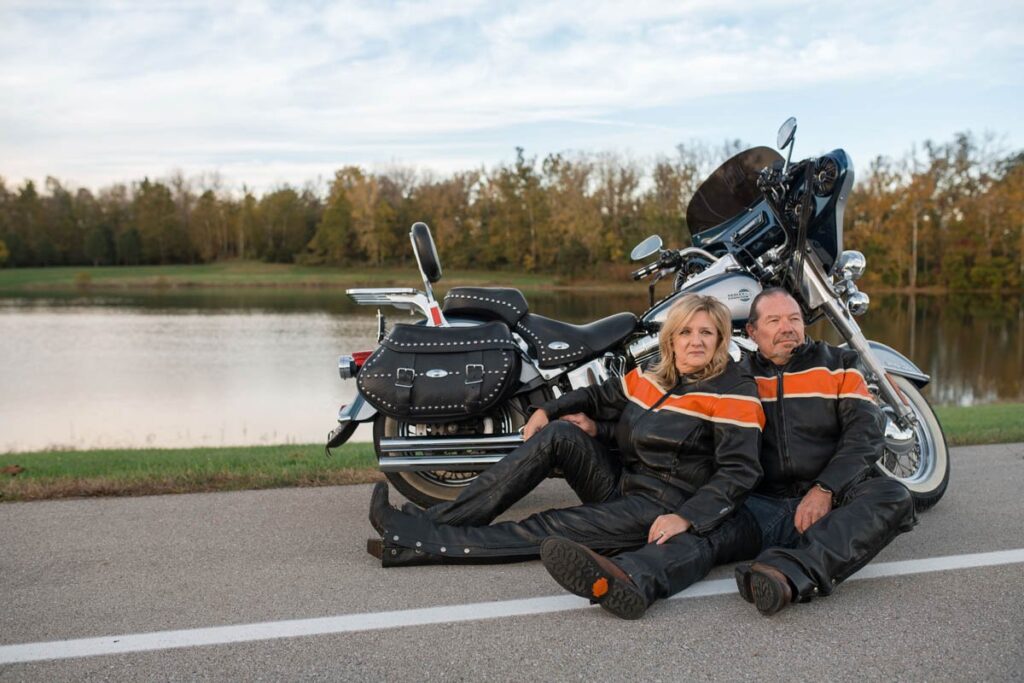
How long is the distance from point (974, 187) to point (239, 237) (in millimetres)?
61222

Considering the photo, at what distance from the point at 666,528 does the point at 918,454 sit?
216 centimetres

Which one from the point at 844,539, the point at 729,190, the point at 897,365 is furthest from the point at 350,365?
the point at 897,365

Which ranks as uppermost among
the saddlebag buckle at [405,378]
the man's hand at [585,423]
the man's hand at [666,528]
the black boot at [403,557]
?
the saddlebag buckle at [405,378]

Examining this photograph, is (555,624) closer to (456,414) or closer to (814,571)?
(814,571)

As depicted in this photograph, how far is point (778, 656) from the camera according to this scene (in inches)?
116

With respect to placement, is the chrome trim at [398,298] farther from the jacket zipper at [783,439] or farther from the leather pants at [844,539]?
the leather pants at [844,539]

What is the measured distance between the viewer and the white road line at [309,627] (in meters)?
3.00

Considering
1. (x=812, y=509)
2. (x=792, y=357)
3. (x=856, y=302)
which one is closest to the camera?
(x=812, y=509)

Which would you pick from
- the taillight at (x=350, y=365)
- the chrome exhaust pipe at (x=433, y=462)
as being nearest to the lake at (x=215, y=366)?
the taillight at (x=350, y=365)

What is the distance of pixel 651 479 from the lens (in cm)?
378

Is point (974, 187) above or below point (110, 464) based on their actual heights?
above

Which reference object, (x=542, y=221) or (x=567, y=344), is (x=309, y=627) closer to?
(x=567, y=344)

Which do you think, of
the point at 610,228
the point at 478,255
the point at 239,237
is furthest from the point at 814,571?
the point at 239,237

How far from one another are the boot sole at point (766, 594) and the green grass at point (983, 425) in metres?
3.91
